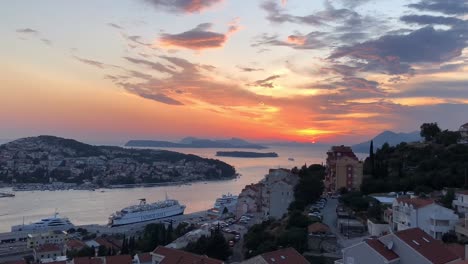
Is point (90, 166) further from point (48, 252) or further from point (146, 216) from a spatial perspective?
point (48, 252)

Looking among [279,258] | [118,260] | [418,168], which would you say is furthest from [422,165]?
[118,260]

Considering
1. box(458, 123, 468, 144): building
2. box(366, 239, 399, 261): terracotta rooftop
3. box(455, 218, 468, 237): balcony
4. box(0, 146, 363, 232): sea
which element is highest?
box(458, 123, 468, 144): building

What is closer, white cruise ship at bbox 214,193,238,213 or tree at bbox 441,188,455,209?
tree at bbox 441,188,455,209

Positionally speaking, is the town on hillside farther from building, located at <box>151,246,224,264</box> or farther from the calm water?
the calm water

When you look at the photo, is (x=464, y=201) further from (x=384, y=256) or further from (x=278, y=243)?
(x=384, y=256)

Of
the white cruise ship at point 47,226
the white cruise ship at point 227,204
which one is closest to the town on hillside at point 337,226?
the white cruise ship at point 47,226

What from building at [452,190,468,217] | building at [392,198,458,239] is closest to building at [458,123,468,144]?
building at [452,190,468,217]
